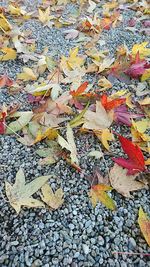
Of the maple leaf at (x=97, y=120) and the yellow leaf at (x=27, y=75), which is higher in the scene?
the maple leaf at (x=97, y=120)

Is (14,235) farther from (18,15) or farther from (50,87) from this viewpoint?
(18,15)

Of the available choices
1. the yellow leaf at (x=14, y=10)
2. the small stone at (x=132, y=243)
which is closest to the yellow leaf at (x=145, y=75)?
the small stone at (x=132, y=243)

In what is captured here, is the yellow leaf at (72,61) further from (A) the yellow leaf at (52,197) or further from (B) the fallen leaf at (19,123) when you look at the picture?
(A) the yellow leaf at (52,197)

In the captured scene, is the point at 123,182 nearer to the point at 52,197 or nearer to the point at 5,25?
the point at 52,197

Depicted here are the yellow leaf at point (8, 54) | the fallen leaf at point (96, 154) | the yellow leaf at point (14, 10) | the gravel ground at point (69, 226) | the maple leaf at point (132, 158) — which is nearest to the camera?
the gravel ground at point (69, 226)

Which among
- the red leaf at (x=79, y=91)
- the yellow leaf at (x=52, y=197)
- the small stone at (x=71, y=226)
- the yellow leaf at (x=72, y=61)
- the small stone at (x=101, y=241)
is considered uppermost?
the red leaf at (x=79, y=91)

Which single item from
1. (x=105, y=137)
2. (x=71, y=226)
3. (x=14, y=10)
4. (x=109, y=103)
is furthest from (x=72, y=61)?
(x=71, y=226)

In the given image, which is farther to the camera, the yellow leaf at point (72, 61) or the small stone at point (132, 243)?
the yellow leaf at point (72, 61)
